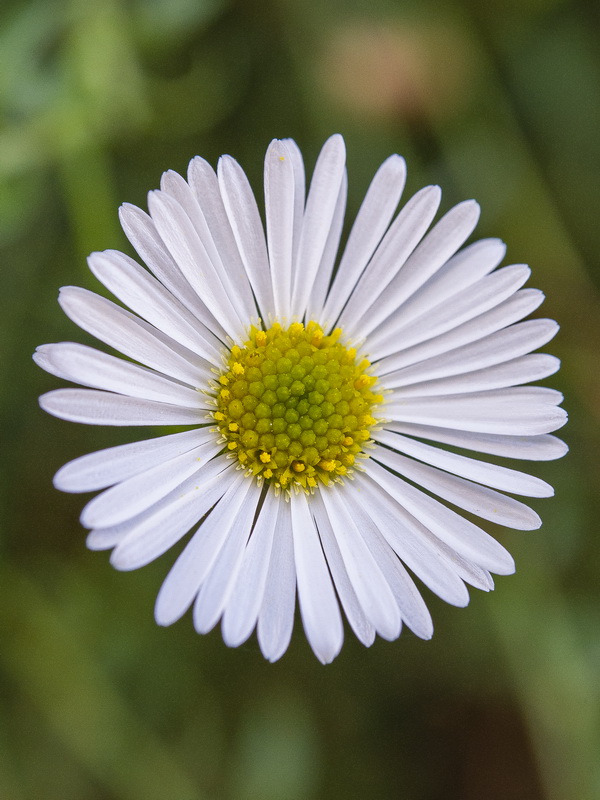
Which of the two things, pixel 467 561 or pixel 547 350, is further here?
pixel 547 350

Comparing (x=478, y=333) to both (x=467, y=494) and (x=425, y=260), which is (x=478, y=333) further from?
(x=467, y=494)

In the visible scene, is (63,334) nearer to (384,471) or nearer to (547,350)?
(384,471)

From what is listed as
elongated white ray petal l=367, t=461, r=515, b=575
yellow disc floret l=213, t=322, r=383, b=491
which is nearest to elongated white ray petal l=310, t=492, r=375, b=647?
yellow disc floret l=213, t=322, r=383, b=491

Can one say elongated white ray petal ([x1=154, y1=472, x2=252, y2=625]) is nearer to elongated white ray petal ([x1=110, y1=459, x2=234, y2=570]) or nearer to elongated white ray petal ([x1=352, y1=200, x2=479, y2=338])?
elongated white ray petal ([x1=110, y1=459, x2=234, y2=570])

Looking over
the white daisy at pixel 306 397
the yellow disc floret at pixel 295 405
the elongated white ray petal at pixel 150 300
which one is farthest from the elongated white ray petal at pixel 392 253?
the elongated white ray petal at pixel 150 300

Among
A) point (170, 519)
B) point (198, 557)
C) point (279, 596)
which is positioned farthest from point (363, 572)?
point (170, 519)

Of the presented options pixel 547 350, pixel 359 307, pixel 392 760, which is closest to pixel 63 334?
pixel 359 307

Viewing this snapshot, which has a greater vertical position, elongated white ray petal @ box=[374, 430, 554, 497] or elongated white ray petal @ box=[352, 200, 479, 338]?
elongated white ray petal @ box=[352, 200, 479, 338]
